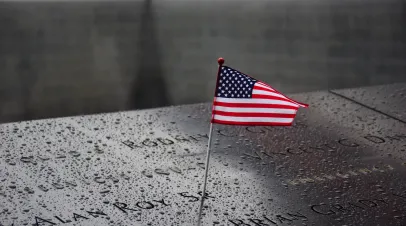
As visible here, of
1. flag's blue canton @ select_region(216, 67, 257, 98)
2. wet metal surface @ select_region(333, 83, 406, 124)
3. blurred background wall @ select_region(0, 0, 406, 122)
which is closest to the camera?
flag's blue canton @ select_region(216, 67, 257, 98)

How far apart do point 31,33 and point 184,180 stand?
9.41ft

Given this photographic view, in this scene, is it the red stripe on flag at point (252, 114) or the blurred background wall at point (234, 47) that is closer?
the red stripe on flag at point (252, 114)

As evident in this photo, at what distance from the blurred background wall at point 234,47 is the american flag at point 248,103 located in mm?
3200

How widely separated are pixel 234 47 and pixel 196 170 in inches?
119

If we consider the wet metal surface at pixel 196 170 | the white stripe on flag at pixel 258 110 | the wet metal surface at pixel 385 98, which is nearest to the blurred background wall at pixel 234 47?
the wet metal surface at pixel 385 98

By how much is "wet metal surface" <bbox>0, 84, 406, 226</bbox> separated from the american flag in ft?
1.14

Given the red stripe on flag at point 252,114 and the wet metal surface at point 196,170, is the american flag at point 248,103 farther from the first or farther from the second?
the wet metal surface at point 196,170

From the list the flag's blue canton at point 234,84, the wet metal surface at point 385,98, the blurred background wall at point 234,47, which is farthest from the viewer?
the blurred background wall at point 234,47

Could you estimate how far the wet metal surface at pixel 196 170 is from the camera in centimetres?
271

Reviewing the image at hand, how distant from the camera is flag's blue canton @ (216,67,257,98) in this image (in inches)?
106

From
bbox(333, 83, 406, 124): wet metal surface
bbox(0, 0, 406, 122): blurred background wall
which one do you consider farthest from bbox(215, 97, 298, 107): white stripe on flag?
bbox(0, 0, 406, 122): blurred background wall

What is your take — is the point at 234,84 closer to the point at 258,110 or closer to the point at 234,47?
the point at 258,110

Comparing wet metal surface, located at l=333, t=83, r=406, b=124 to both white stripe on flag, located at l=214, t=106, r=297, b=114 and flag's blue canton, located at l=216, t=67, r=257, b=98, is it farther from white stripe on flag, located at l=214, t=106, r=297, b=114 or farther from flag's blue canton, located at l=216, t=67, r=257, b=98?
flag's blue canton, located at l=216, t=67, r=257, b=98

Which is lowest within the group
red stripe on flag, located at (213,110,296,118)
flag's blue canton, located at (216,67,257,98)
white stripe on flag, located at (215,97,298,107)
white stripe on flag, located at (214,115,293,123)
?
white stripe on flag, located at (214,115,293,123)
